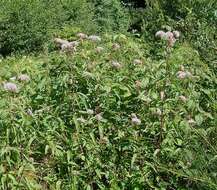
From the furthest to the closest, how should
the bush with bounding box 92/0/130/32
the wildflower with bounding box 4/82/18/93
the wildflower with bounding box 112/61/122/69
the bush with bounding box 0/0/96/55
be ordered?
the bush with bounding box 92/0/130/32 → the bush with bounding box 0/0/96/55 → the wildflower with bounding box 112/61/122/69 → the wildflower with bounding box 4/82/18/93

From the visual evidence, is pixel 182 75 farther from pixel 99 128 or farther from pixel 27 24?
pixel 27 24

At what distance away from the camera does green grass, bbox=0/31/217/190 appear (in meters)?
3.07

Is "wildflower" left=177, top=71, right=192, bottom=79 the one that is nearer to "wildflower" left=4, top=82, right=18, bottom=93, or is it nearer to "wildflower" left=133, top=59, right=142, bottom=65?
"wildflower" left=133, top=59, right=142, bottom=65

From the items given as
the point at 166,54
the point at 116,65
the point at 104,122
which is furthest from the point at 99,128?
the point at 166,54

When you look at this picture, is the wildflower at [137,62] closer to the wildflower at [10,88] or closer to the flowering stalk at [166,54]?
the flowering stalk at [166,54]

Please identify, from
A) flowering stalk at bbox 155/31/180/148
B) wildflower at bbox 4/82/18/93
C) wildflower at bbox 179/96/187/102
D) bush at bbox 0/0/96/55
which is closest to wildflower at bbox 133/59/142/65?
flowering stalk at bbox 155/31/180/148

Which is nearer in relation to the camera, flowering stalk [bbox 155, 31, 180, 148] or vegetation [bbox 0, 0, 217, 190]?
vegetation [bbox 0, 0, 217, 190]

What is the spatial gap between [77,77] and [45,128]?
34 cm

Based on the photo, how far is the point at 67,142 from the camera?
127 inches

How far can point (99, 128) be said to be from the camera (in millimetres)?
3219

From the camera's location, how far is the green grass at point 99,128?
10.1 feet

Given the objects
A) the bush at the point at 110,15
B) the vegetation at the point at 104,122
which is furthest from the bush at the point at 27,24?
the vegetation at the point at 104,122

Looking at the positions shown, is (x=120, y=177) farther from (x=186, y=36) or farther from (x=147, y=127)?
(x=186, y=36)

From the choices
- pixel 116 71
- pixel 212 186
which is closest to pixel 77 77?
pixel 116 71
